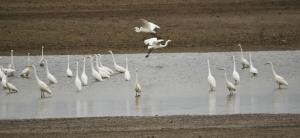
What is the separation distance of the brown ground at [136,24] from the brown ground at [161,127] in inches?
443

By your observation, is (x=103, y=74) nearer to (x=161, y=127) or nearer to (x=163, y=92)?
(x=163, y=92)

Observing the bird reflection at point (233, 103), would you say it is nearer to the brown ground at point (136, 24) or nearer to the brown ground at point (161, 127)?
the brown ground at point (161, 127)

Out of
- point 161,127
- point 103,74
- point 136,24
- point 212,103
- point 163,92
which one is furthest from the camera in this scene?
point 136,24


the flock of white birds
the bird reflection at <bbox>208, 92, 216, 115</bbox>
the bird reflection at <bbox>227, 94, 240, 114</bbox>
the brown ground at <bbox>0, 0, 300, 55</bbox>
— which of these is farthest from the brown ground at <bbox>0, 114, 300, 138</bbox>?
the brown ground at <bbox>0, 0, 300, 55</bbox>

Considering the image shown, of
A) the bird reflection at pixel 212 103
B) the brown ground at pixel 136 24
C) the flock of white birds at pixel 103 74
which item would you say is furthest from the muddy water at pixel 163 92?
the brown ground at pixel 136 24

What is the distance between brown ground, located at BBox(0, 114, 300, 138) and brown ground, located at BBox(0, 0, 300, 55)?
1125cm

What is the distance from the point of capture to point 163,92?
Answer: 2002 cm

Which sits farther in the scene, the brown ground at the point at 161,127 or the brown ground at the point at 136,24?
the brown ground at the point at 136,24

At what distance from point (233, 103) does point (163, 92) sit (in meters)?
2.47

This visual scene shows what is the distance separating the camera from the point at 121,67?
23.5 metres

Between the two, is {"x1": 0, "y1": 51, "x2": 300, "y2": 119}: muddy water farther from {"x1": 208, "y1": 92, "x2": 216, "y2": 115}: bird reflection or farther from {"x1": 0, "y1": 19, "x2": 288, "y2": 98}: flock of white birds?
{"x1": 0, "y1": 19, "x2": 288, "y2": 98}: flock of white birds

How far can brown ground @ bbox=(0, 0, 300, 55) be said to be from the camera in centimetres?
2748

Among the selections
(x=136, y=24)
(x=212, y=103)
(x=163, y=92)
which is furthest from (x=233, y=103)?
(x=136, y=24)

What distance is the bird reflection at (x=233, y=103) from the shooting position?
16766mm
